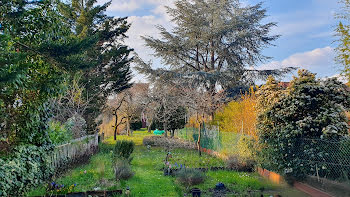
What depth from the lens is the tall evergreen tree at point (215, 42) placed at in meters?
20.4

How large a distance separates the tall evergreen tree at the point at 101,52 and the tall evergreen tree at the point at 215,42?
1879 mm

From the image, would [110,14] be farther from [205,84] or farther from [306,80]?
[306,80]

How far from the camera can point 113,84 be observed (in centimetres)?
2161

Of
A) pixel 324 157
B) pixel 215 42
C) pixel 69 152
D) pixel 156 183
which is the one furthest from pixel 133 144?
pixel 215 42

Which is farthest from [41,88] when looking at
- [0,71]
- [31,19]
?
[31,19]

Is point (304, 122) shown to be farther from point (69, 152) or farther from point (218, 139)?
point (69, 152)

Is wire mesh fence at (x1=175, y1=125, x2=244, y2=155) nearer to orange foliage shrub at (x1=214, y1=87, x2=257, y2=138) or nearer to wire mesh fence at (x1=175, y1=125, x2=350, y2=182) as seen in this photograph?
orange foliage shrub at (x1=214, y1=87, x2=257, y2=138)

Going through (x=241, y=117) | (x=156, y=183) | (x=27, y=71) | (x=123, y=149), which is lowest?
(x=156, y=183)

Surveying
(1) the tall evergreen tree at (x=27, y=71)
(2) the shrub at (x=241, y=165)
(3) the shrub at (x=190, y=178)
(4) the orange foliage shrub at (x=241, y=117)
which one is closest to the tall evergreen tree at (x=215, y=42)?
(4) the orange foliage shrub at (x=241, y=117)

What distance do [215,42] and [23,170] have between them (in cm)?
1803

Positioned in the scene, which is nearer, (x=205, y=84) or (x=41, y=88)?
(x=41, y=88)

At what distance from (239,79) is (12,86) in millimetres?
17161

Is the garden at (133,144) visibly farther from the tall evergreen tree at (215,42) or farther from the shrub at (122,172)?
the tall evergreen tree at (215,42)

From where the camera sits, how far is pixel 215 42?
21.7 metres
